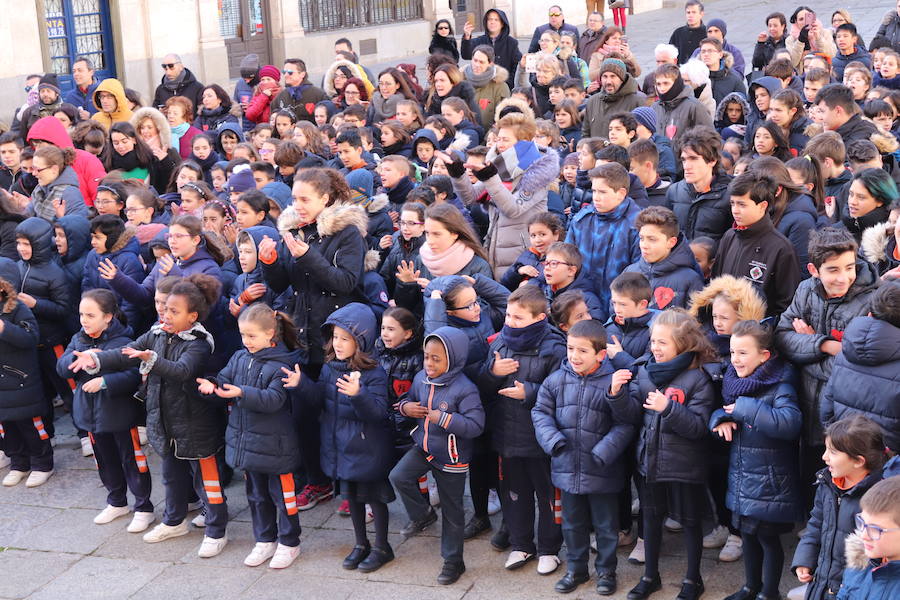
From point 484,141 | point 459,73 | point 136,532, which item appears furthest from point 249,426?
point 459,73

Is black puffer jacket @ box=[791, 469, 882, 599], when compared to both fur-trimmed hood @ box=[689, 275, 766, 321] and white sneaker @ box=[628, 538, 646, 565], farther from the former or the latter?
white sneaker @ box=[628, 538, 646, 565]

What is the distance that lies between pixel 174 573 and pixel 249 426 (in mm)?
997

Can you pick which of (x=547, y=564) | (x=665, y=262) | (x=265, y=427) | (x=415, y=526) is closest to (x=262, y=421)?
(x=265, y=427)

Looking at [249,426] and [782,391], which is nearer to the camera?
[782,391]

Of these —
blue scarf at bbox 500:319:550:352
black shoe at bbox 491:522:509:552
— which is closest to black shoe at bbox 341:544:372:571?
black shoe at bbox 491:522:509:552

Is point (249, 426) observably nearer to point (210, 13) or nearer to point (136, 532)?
point (136, 532)

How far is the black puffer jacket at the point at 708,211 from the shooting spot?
7641mm

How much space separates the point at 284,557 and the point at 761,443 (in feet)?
9.45

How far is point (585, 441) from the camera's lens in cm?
623

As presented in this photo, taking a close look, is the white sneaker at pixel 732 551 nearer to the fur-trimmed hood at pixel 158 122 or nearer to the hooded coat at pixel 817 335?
the hooded coat at pixel 817 335

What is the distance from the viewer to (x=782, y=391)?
19.3 feet

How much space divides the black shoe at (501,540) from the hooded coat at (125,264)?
3129 millimetres

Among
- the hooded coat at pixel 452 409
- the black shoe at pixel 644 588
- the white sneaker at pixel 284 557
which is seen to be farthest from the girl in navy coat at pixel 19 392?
the black shoe at pixel 644 588

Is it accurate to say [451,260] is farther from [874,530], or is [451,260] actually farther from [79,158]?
[79,158]
